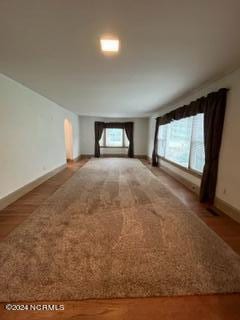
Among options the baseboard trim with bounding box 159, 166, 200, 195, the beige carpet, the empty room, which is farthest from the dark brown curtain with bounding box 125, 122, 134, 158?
the beige carpet

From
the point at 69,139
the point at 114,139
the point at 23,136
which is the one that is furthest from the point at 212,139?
the point at 114,139

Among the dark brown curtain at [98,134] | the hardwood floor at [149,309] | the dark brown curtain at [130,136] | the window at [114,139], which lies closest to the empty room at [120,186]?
the hardwood floor at [149,309]

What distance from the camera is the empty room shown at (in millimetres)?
1502

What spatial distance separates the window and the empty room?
571 centimetres

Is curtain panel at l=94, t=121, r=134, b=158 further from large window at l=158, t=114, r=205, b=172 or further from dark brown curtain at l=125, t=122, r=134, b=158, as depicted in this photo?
large window at l=158, t=114, r=205, b=172

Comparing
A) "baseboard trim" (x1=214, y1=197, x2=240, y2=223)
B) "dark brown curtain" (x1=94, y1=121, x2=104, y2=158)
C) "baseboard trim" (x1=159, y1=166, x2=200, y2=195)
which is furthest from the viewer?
"dark brown curtain" (x1=94, y1=121, x2=104, y2=158)

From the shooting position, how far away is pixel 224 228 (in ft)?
8.75

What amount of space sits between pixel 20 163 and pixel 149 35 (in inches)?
129

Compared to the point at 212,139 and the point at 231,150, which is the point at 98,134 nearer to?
the point at 212,139

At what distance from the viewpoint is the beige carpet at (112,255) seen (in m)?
1.58

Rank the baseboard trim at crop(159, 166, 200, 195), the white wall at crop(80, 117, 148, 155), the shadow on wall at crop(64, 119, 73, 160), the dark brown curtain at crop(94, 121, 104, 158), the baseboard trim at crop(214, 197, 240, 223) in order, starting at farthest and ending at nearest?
1. the white wall at crop(80, 117, 148, 155)
2. the dark brown curtain at crop(94, 121, 104, 158)
3. the shadow on wall at crop(64, 119, 73, 160)
4. the baseboard trim at crop(159, 166, 200, 195)
5. the baseboard trim at crop(214, 197, 240, 223)

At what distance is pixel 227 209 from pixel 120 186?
233cm

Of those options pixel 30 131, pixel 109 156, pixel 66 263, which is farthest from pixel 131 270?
pixel 109 156

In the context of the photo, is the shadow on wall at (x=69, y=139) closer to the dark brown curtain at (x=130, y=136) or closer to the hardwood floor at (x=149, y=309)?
the dark brown curtain at (x=130, y=136)
